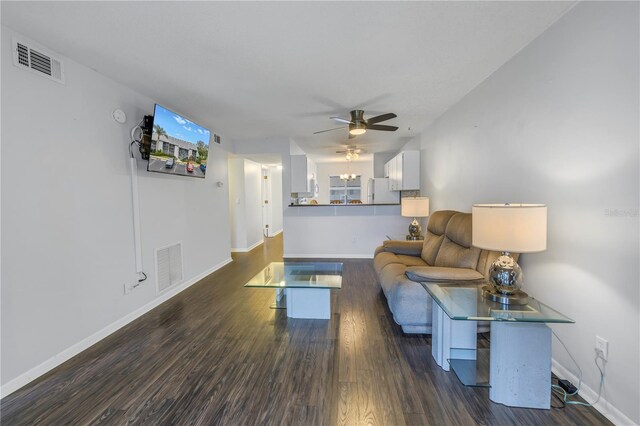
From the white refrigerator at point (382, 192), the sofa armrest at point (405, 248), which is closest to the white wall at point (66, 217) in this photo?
the sofa armrest at point (405, 248)

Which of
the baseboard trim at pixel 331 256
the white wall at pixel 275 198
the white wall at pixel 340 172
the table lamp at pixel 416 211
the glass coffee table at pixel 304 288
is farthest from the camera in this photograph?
the white wall at pixel 340 172

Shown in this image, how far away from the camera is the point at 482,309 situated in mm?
1632

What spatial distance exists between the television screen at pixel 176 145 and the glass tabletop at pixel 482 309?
290cm

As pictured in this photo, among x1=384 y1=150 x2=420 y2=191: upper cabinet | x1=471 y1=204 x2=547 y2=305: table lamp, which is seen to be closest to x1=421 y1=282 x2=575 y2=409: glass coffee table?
x1=471 y1=204 x2=547 y2=305: table lamp

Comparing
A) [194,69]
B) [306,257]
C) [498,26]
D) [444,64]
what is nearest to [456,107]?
[444,64]

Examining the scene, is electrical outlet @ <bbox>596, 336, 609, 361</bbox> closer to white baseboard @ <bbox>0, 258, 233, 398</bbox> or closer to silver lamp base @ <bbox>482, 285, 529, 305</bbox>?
silver lamp base @ <bbox>482, 285, 529, 305</bbox>

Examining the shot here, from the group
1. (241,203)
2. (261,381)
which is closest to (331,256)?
(241,203)

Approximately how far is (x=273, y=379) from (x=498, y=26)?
9.62 ft

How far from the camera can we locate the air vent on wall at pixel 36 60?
1820mm

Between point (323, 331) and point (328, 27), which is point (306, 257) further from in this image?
point (328, 27)

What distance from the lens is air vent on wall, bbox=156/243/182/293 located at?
10.3ft

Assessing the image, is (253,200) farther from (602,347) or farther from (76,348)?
(602,347)

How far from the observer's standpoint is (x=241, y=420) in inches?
59.2

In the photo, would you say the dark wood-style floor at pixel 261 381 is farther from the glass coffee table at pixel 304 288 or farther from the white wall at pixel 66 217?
the white wall at pixel 66 217
